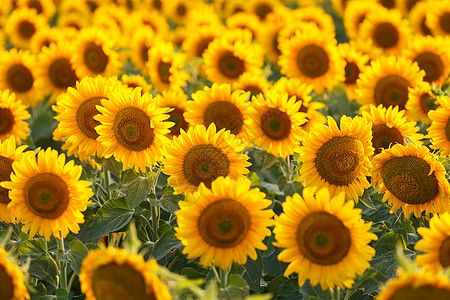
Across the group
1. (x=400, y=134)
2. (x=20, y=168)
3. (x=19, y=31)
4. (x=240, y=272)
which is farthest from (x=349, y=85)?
(x=19, y=31)

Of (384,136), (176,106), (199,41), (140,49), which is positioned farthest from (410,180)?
(140,49)

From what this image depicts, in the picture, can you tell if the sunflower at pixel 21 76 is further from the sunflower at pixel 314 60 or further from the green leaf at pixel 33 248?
the green leaf at pixel 33 248

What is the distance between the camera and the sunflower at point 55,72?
5.62 metres

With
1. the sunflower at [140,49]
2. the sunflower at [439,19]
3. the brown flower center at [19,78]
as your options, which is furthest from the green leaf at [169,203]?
the sunflower at [439,19]

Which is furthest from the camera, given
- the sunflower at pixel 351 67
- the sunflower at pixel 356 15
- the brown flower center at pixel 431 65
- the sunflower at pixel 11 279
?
the sunflower at pixel 356 15

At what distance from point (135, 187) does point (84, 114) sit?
1.84 feet

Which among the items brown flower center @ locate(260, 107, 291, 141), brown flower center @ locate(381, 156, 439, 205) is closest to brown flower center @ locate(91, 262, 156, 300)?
brown flower center @ locate(381, 156, 439, 205)

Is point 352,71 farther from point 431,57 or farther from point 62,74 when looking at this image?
point 62,74

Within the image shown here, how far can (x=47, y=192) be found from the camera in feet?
10.2

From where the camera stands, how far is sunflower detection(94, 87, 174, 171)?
3.44m

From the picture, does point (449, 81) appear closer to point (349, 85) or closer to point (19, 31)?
point (349, 85)

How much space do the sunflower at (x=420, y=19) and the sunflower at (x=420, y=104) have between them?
9.50ft

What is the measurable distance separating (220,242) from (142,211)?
1.10 meters

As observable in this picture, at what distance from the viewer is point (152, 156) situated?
351 centimetres
